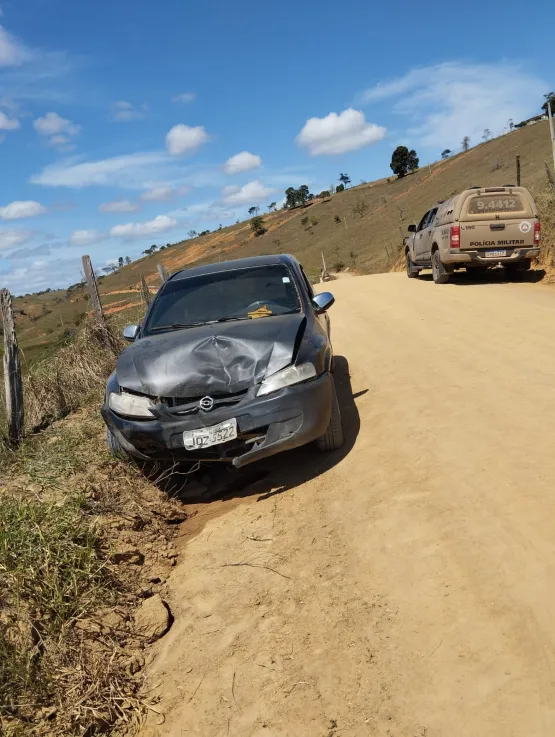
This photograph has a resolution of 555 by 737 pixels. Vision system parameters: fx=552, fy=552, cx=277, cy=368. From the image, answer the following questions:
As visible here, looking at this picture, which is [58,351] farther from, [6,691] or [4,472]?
[6,691]

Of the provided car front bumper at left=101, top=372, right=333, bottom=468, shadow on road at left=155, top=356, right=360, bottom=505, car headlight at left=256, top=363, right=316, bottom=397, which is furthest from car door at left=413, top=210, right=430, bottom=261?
car front bumper at left=101, top=372, right=333, bottom=468

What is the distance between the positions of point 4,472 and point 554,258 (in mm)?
12304

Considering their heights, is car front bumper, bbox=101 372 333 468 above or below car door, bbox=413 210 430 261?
below

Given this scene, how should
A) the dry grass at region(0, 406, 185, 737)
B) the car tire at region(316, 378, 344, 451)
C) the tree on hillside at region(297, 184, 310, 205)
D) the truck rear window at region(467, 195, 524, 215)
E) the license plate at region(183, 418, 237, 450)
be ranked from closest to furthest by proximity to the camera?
the dry grass at region(0, 406, 185, 737) < the license plate at region(183, 418, 237, 450) < the car tire at region(316, 378, 344, 451) < the truck rear window at region(467, 195, 524, 215) < the tree on hillside at region(297, 184, 310, 205)

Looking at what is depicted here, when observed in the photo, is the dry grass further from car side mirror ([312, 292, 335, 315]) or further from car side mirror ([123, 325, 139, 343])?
car side mirror ([312, 292, 335, 315])

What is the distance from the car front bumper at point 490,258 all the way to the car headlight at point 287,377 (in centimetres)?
912

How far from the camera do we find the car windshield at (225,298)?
521 cm

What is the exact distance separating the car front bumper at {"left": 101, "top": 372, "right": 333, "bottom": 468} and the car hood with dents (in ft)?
0.56

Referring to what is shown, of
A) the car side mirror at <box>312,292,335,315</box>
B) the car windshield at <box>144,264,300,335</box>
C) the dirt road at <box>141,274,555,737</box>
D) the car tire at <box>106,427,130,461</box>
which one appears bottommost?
the dirt road at <box>141,274,555,737</box>

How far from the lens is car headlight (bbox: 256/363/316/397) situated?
409 cm

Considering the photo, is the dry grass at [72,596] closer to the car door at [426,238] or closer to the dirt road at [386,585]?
the dirt road at [386,585]

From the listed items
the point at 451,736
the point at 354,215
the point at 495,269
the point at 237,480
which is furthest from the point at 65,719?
the point at 354,215

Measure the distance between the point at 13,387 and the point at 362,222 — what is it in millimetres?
62638

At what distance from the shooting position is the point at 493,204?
1205cm
